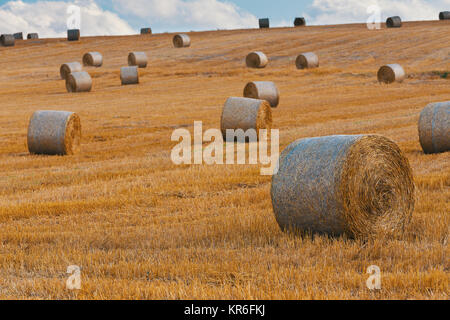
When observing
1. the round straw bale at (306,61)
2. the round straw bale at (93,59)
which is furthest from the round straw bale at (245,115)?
the round straw bale at (93,59)

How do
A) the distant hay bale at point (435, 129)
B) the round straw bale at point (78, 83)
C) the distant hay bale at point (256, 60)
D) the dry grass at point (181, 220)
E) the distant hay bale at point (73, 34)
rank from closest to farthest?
the dry grass at point (181, 220), the distant hay bale at point (435, 129), the round straw bale at point (78, 83), the distant hay bale at point (256, 60), the distant hay bale at point (73, 34)

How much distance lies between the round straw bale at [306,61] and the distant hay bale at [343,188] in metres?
32.3

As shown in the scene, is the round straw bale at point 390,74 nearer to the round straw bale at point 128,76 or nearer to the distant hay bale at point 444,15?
the round straw bale at point 128,76

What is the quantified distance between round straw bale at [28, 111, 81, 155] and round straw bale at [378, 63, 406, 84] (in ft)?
65.7

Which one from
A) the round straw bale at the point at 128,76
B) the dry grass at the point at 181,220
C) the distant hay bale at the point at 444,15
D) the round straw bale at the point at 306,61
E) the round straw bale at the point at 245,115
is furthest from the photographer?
the distant hay bale at the point at 444,15

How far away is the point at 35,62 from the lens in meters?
51.5

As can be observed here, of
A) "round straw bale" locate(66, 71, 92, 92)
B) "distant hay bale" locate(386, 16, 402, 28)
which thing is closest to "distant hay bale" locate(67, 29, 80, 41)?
"distant hay bale" locate(386, 16, 402, 28)

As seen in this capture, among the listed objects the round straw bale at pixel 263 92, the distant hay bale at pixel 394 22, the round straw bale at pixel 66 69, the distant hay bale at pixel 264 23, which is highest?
the distant hay bale at pixel 264 23

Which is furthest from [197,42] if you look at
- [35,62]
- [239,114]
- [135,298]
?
[135,298]

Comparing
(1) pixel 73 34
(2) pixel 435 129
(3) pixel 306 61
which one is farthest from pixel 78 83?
(1) pixel 73 34

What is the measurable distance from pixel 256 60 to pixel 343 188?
35.7 m

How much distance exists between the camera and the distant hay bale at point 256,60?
137ft

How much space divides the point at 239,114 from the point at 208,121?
13.7ft

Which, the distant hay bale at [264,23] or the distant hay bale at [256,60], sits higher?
the distant hay bale at [264,23]
